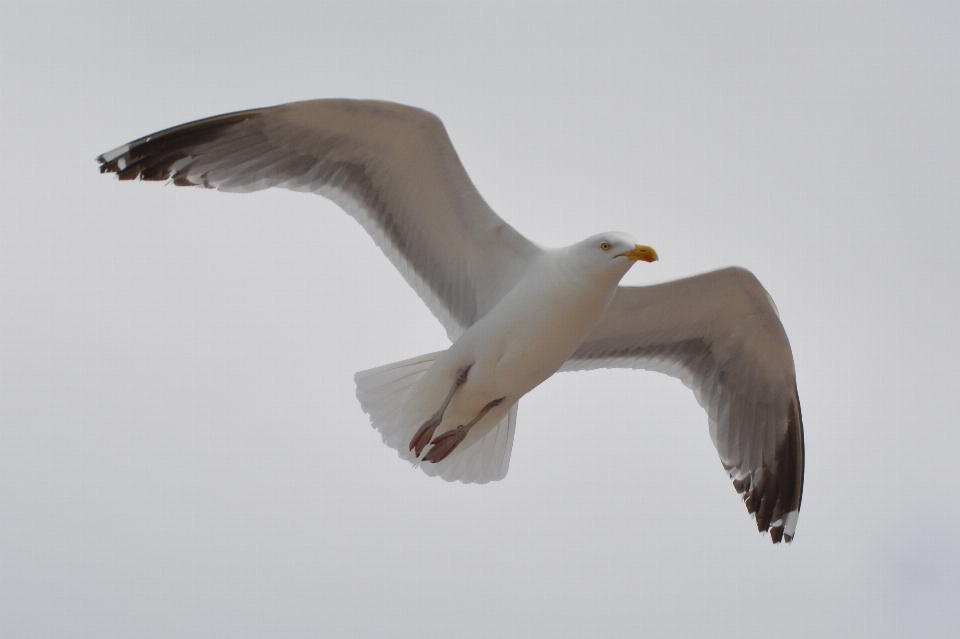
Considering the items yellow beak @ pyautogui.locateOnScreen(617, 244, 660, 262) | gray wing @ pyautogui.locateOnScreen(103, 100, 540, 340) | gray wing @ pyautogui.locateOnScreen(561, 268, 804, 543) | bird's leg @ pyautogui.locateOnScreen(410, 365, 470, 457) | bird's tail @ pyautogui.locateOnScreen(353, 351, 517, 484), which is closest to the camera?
yellow beak @ pyautogui.locateOnScreen(617, 244, 660, 262)

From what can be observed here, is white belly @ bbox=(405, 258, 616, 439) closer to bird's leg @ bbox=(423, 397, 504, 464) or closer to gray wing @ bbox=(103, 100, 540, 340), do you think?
bird's leg @ bbox=(423, 397, 504, 464)

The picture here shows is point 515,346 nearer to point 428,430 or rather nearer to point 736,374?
point 428,430

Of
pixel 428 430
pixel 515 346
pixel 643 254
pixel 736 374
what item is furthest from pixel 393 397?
pixel 736 374

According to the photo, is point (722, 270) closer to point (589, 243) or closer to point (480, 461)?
point (589, 243)

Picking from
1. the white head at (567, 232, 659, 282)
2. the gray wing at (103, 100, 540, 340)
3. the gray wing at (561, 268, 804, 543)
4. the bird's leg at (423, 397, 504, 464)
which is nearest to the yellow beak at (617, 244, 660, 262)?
the white head at (567, 232, 659, 282)

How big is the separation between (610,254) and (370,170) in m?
1.47

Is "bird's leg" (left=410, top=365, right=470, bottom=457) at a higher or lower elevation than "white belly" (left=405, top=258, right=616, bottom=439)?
lower

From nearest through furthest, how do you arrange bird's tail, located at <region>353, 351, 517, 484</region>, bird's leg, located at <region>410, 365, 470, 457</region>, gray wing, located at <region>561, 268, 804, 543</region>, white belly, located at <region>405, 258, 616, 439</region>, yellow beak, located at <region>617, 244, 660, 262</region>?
1. yellow beak, located at <region>617, 244, 660, 262</region>
2. white belly, located at <region>405, 258, 616, 439</region>
3. bird's leg, located at <region>410, 365, 470, 457</region>
4. bird's tail, located at <region>353, 351, 517, 484</region>
5. gray wing, located at <region>561, 268, 804, 543</region>

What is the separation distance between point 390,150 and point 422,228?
1.75ft

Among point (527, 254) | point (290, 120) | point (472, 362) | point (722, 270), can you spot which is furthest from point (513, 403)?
point (290, 120)

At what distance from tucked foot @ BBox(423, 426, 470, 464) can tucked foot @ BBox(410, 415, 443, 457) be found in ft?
0.22

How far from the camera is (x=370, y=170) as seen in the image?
20.6ft

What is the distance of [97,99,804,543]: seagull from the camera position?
232 inches

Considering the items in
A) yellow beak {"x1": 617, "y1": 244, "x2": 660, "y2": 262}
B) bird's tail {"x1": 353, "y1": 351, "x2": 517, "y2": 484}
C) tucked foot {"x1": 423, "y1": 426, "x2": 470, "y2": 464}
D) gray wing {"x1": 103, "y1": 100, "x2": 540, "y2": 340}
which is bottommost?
tucked foot {"x1": 423, "y1": 426, "x2": 470, "y2": 464}
